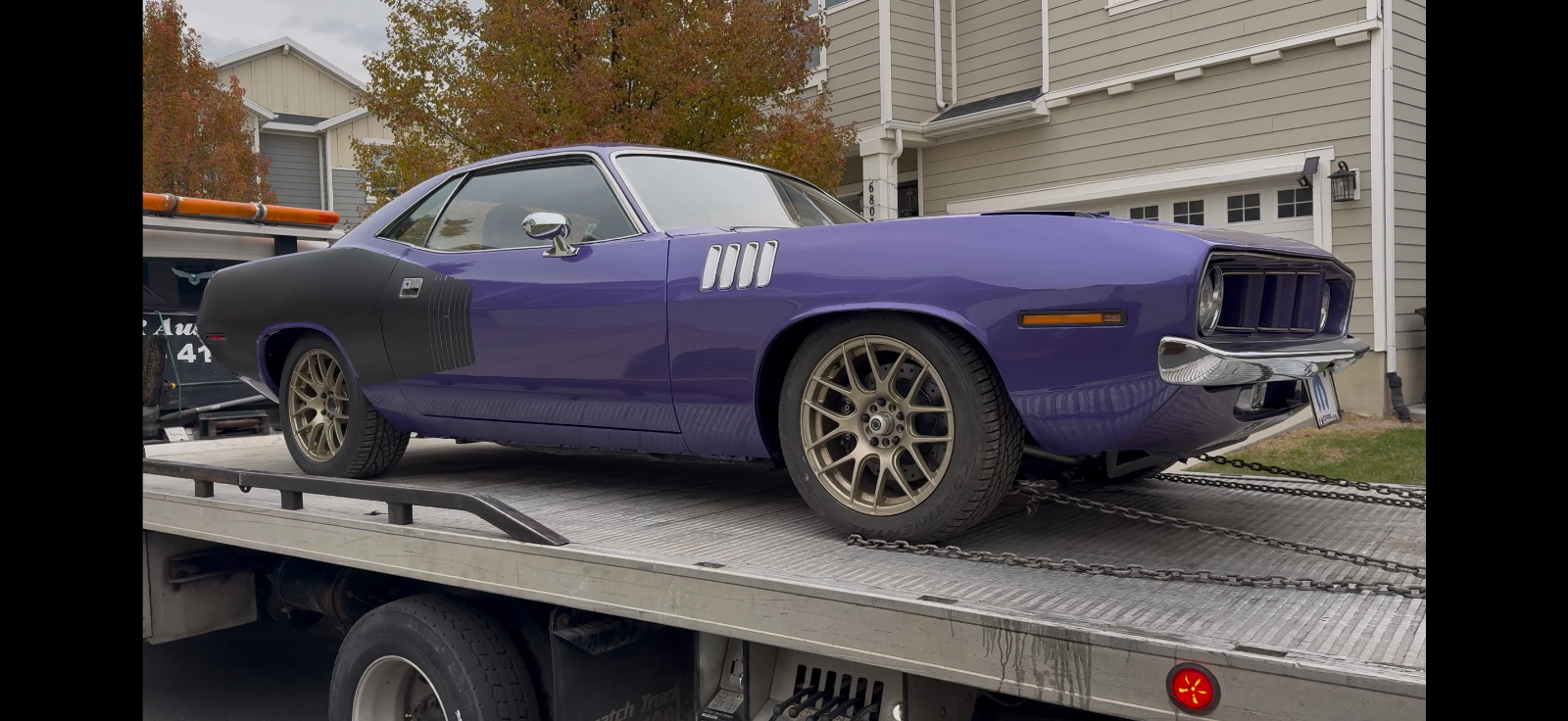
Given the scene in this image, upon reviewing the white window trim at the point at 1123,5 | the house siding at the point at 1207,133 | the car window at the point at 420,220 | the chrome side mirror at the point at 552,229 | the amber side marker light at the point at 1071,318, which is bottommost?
the amber side marker light at the point at 1071,318

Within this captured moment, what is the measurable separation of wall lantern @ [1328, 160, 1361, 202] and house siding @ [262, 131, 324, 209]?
19.2 m

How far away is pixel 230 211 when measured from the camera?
661 cm

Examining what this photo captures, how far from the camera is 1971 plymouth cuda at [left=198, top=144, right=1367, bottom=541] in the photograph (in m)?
2.66

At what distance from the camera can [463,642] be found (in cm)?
301

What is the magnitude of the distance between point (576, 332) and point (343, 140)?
849 inches

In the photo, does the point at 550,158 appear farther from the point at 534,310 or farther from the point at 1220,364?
the point at 1220,364

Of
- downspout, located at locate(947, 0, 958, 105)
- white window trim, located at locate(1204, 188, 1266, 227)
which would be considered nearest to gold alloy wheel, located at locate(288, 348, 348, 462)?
white window trim, located at locate(1204, 188, 1266, 227)

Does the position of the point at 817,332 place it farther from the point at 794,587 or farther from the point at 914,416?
the point at 794,587

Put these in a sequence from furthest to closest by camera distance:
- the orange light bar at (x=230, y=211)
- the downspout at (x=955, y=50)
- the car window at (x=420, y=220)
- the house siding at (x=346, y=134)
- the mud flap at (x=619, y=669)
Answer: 1. the house siding at (x=346, y=134)
2. the downspout at (x=955, y=50)
3. the orange light bar at (x=230, y=211)
4. the car window at (x=420, y=220)
5. the mud flap at (x=619, y=669)

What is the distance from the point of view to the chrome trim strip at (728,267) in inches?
126

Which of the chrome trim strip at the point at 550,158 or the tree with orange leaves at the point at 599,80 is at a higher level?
the tree with orange leaves at the point at 599,80

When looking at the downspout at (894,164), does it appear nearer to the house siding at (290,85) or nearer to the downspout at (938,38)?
the downspout at (938,38)

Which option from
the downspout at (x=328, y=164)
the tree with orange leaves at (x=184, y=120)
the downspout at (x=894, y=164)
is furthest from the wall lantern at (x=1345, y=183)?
the downspout at (x=328, y=164)

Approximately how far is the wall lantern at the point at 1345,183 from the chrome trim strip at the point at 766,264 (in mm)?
7136
